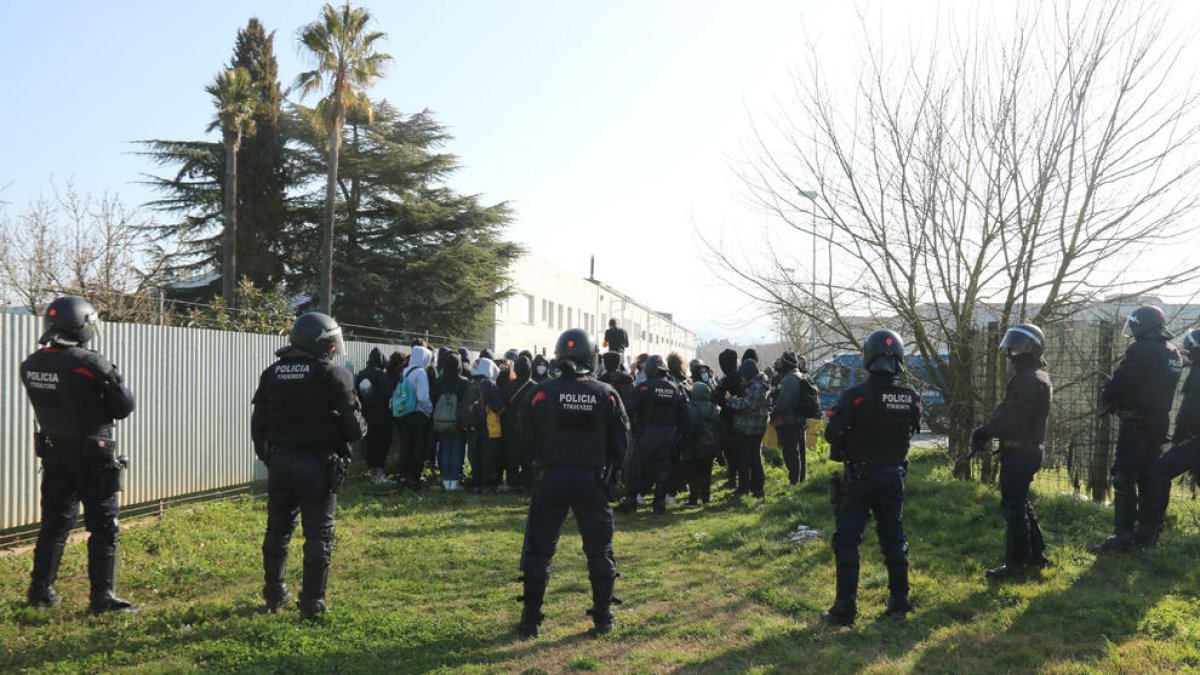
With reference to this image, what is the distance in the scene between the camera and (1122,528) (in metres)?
7.14

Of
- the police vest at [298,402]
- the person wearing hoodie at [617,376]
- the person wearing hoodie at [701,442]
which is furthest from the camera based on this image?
the person wearing hoodie at [701,442]

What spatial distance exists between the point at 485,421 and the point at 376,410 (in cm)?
165

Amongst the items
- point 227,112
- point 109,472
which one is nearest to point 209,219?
point 227,112

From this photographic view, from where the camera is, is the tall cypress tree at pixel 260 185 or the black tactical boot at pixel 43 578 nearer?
the black tactical boot at pixel 43 578

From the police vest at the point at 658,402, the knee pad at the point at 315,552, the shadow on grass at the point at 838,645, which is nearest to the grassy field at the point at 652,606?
the shadow on grass at the point at 838,645

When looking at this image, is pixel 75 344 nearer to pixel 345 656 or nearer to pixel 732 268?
pixel 345 656

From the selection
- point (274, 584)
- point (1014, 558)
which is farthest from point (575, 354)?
point (1014, 558)

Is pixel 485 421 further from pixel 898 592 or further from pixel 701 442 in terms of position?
pixel 898 592

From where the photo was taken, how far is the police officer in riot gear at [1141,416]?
22.8ft

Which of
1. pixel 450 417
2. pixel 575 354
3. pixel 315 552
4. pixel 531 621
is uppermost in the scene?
pixel 575 354

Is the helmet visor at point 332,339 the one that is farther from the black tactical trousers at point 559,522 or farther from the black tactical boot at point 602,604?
the black tactical boot at point 602,604

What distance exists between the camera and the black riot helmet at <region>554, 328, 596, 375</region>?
225 inches

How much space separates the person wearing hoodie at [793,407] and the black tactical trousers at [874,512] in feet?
18.1

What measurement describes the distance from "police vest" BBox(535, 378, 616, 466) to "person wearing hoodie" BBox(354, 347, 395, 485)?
6726mm
